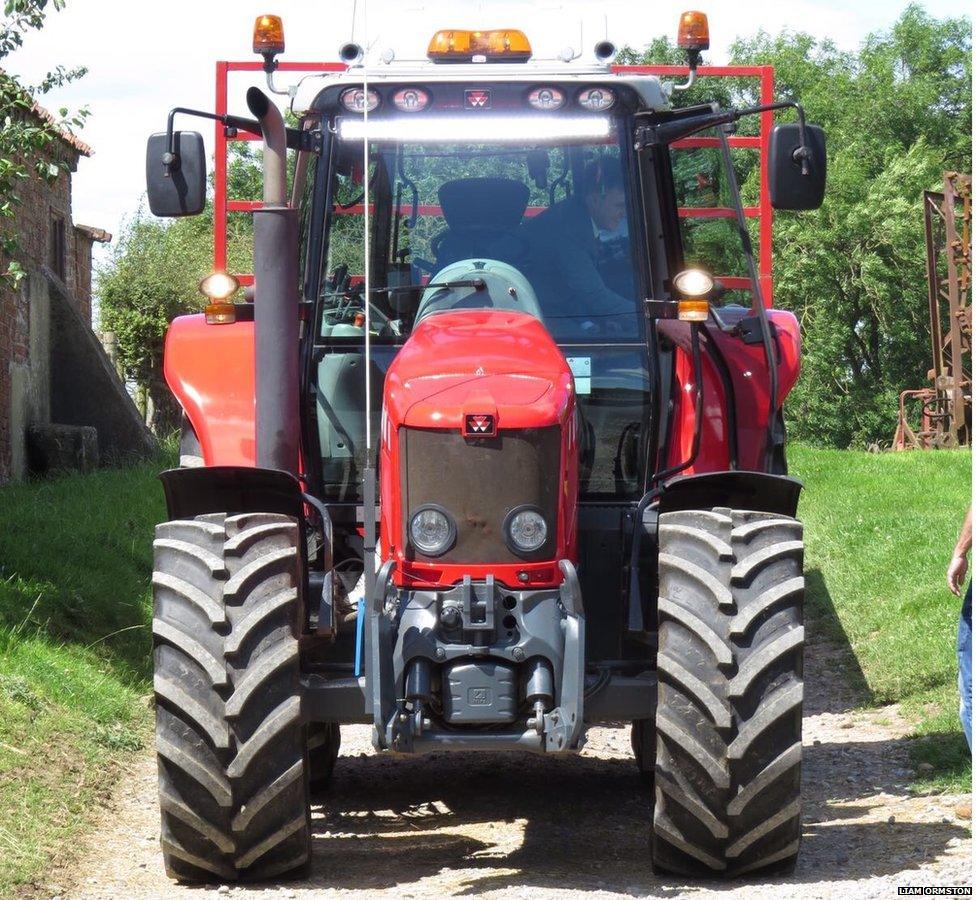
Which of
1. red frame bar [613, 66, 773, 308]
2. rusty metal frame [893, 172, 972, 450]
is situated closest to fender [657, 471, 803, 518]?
red frame bar [613, 66, 773, 308]

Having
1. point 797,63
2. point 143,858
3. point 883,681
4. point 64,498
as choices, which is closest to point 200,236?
point 64,498

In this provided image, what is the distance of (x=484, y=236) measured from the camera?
18.7 feet

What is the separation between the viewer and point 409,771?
22.6 ft

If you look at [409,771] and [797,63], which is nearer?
[409,771]

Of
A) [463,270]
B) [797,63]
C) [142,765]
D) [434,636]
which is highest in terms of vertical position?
[797,63]

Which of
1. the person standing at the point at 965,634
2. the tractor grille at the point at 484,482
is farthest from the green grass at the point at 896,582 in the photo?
the tractor grille at the point at 484,482

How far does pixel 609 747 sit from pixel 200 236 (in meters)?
21.8

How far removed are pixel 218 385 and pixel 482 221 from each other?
1228 mm

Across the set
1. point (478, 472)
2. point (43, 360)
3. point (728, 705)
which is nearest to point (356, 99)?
point (478, 472)

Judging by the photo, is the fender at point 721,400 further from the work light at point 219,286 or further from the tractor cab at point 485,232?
the work light at point 219,286

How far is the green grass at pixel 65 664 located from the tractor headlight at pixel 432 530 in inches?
65.3

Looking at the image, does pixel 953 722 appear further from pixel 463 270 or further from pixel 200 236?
pixel 200 236

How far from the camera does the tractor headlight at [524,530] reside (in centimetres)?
490

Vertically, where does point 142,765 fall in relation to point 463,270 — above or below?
below
